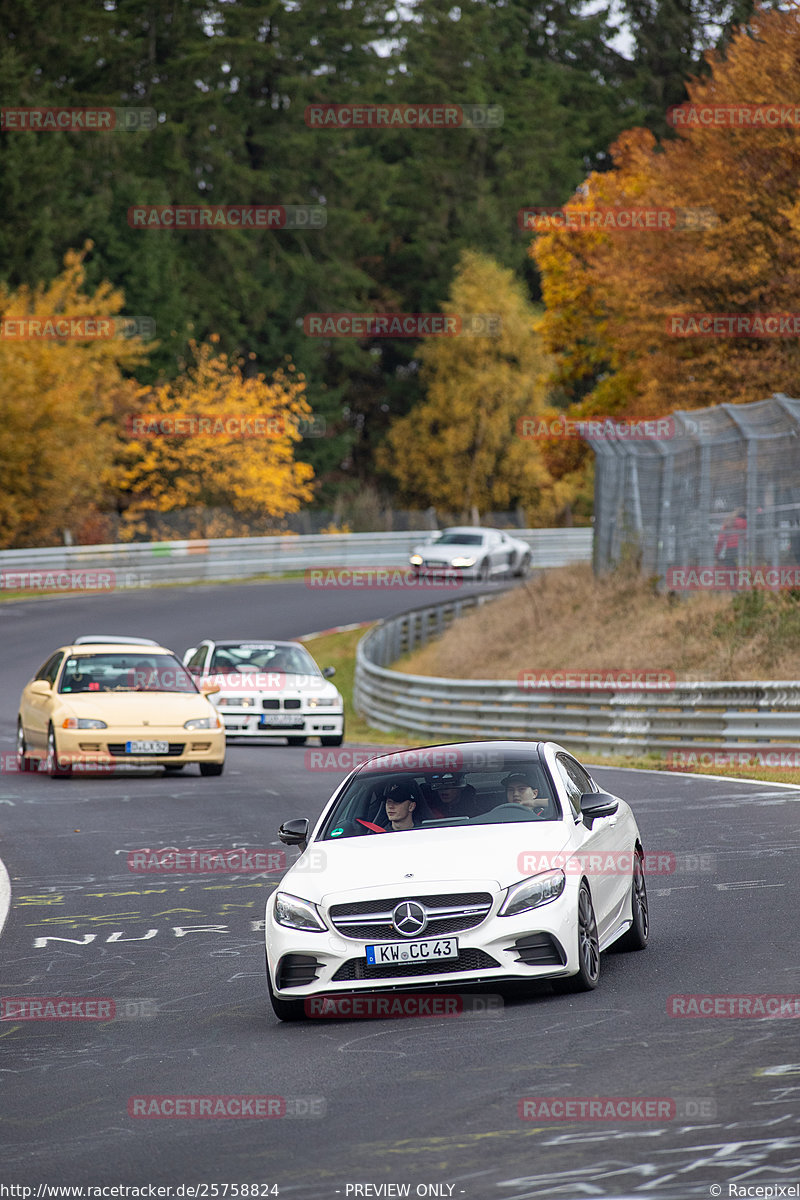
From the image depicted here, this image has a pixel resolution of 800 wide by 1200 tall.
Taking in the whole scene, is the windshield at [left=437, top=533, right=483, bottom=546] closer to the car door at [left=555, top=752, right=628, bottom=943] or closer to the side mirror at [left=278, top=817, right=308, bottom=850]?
the car door at [left=555, top=752, right=628, bottom=943]

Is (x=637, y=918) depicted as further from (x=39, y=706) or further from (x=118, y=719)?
(x=39, y=706)

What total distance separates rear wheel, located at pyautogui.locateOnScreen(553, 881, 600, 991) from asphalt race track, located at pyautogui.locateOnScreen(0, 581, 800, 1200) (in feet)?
0.30

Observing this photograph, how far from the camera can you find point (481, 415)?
7581cm

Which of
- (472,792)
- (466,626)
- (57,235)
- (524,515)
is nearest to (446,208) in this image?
(524,515)

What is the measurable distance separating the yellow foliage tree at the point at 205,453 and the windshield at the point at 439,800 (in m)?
50.9

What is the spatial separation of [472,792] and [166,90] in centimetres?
6410

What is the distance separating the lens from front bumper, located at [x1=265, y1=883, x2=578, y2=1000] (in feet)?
25.9

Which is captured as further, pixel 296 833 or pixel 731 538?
pixel 731 538

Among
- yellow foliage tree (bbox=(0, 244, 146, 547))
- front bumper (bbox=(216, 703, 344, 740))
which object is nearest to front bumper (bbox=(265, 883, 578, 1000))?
front bumper (bbox=(216, 703, 344, 740))

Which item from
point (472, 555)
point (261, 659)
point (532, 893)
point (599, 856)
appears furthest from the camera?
point (472, 555)

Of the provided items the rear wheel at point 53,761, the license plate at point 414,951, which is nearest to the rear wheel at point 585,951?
the license plate at point 414,951

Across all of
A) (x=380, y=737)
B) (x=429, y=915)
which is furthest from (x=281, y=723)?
(x=429, y=915)

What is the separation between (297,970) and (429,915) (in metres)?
0.68

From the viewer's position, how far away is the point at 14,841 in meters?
14.9
